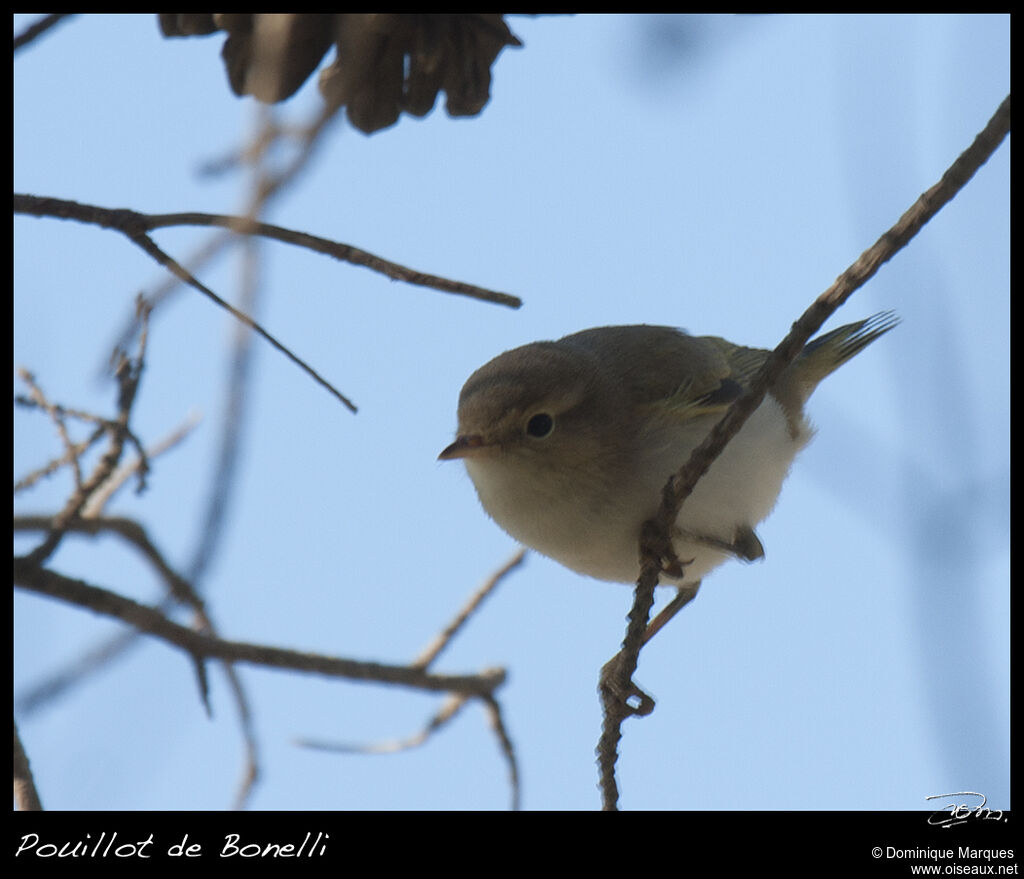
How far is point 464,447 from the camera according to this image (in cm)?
390

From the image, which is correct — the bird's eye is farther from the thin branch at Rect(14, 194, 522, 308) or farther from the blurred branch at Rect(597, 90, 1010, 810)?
the thin branch at Rect(14, 194, 522, 308)

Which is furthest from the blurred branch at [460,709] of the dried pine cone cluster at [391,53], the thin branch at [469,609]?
the dried pine cone cluster at [391,53]

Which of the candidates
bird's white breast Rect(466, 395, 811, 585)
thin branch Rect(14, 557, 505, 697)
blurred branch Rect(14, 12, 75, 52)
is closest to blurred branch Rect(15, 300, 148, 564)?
thin branch Rect(14, 557, 505, 697)

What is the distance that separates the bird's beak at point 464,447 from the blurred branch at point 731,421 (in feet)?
2.24

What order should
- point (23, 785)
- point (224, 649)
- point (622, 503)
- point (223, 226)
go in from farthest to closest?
1. point (622, 503)
2. point (224, 649)
3. point (23, 785)
4. point (223, 226)

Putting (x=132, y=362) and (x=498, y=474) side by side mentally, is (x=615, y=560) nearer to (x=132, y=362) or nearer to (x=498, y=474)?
(x=498, y=474)

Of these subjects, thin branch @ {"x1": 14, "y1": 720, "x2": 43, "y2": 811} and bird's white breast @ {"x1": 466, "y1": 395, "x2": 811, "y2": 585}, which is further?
bird's white breast @ {"x1": 466, "y1": 395, "x2": 811, "y2": 585}

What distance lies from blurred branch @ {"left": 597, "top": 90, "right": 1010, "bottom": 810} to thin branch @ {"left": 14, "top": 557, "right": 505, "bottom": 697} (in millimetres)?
518

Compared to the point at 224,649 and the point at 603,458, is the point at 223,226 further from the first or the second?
the point at 603,458

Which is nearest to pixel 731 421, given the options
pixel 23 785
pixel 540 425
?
pixel 540 425

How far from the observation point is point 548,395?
161 inches

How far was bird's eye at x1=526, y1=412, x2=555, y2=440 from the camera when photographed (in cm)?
401

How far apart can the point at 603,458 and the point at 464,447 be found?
51 centimetres

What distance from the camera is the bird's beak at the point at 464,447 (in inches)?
151
